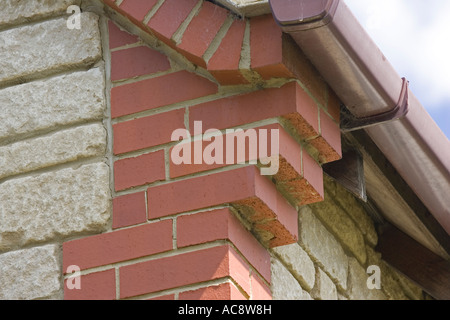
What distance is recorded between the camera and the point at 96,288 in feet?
12.7

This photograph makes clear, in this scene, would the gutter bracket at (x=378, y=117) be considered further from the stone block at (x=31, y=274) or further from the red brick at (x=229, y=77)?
the stone block at (x=31, y=274)

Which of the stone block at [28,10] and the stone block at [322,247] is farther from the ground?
the stone block at [28,10]

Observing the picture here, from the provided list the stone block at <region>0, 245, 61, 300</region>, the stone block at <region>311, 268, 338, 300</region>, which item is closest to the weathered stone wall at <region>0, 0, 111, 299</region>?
the stone block at <region>0, 245, 61, 300</region>

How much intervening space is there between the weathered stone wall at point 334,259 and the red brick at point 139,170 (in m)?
0.57

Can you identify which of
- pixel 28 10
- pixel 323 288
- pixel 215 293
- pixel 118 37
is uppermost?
pixel 28 10

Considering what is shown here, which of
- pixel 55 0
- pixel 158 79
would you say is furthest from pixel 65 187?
pixel 55 0

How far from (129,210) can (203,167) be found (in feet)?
0.90

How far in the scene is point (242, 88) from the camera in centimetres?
398

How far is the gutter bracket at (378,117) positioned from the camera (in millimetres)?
4055

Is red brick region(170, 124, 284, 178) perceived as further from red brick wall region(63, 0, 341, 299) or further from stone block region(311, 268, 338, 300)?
stone block region(311, 268, 338, 300)

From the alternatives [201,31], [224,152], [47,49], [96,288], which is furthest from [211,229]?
[47,49]

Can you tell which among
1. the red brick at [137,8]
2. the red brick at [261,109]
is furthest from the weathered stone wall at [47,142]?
the red brick at [261,109]

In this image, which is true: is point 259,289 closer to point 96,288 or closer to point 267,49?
point 96,288
